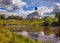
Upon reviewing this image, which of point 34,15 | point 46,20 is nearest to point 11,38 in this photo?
point 34,15

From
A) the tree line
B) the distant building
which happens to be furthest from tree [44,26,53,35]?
the distant building

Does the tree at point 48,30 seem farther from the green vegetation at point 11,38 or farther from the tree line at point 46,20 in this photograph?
the green vegetation at point 11,38

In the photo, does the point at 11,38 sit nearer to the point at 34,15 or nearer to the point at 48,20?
the point at 34,15

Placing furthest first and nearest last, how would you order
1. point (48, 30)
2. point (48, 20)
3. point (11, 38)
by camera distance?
point (48, 20) < point (48, 30) < point (11, 38)

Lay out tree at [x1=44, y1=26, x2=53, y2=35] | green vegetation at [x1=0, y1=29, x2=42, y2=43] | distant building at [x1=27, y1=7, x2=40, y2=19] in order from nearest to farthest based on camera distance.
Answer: green vegetation at [x1=0, y1=29, x2=42, y2=43] → tree at [x1=44, y1=26, x2=53, y2=35] → distant building at [x1=27, y1=7, x2=40, y2=19]

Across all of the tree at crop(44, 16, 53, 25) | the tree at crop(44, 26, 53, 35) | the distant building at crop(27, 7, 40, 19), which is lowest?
the tree at crop(44, 26, 53, 35)

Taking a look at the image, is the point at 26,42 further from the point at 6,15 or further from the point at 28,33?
the point at 6,15

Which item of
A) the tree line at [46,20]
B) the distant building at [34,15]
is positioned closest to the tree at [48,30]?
the tree line at [46,20]

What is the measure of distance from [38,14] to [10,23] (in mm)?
795

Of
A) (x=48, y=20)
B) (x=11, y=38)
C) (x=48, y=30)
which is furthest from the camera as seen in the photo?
(x=48, y=20)

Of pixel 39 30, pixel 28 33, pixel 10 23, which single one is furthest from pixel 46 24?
pixel 10 23

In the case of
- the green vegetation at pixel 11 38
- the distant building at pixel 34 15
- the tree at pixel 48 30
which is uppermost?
the distant building at pixel 34 15

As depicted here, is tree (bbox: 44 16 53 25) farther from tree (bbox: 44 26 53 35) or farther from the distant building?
the distant building

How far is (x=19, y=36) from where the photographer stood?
4.40 meters
